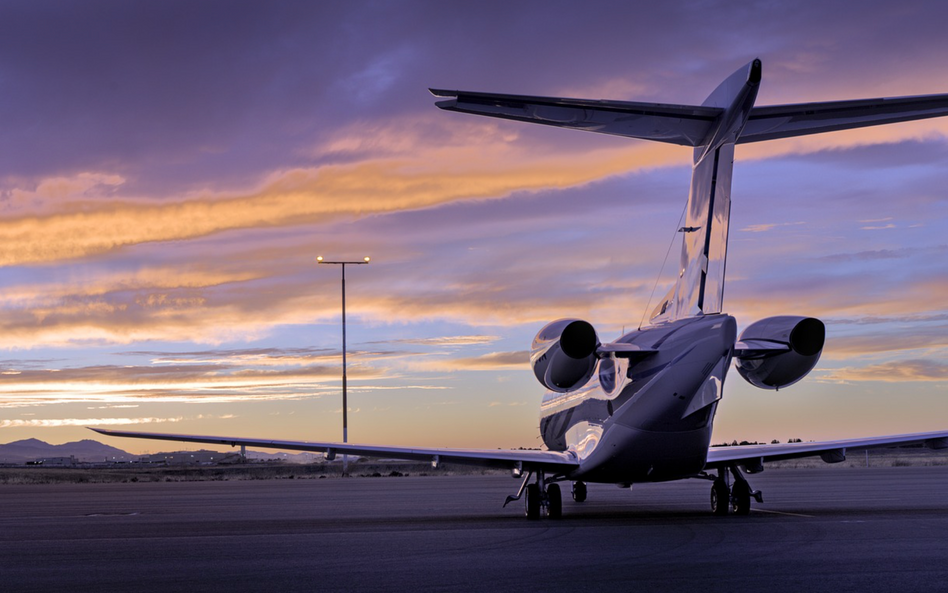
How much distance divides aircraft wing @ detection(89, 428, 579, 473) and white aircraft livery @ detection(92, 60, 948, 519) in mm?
27

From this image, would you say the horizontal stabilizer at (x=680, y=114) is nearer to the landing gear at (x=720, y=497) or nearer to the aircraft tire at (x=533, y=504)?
the landing gear at (x=720, y=497)

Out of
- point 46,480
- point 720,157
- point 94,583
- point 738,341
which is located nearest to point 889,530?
point 738,341

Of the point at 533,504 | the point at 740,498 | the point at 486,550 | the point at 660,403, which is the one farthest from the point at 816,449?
the point at 486,550

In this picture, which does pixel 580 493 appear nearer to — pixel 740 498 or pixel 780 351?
pixel 740 498

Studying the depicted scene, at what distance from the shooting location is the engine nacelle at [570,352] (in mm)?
16203

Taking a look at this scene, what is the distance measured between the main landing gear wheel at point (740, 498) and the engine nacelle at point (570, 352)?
479 centimetres

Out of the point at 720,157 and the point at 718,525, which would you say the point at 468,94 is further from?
the point at 718,525

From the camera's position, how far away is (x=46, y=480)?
2489 inches

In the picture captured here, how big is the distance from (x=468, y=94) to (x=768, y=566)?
649cm

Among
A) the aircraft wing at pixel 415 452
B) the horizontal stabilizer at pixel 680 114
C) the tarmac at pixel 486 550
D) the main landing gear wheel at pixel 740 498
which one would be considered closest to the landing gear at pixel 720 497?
the main landing gear wheel at pixel 740 498

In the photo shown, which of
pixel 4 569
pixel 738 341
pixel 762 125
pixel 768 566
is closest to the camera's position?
pixel 768 566

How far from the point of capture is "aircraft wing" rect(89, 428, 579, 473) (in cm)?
1959

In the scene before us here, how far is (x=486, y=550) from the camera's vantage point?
1231 cm

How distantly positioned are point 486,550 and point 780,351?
20.9 feet
